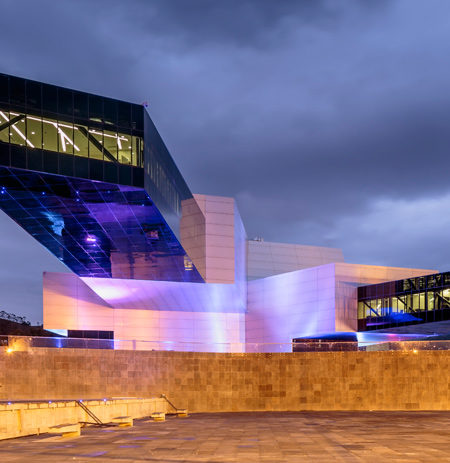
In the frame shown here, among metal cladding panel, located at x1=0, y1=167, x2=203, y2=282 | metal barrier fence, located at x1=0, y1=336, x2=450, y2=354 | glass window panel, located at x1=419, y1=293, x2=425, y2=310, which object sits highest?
metal cladding panel, located at x1=0, y1=167, x2=203, y2=282

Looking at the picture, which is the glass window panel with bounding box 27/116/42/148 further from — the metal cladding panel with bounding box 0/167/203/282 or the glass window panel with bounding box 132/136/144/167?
the glass window panel with bounding box 132/136/144/167

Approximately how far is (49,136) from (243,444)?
21.5 meters

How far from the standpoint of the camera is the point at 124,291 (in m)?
61.2

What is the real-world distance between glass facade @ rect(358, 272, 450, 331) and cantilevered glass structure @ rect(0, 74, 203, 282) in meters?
28.2

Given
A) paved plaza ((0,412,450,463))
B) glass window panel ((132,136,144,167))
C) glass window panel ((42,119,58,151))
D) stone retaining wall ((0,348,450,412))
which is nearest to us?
paved plaza ((0,412,450,463))

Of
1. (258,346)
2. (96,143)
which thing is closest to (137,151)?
(96,143)

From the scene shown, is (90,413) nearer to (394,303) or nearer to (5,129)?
(5,129)

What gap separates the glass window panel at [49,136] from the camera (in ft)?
116

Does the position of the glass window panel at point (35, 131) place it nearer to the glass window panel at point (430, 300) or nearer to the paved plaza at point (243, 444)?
the paved plaza at point (243, 444)

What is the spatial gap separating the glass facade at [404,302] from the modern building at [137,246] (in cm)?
28

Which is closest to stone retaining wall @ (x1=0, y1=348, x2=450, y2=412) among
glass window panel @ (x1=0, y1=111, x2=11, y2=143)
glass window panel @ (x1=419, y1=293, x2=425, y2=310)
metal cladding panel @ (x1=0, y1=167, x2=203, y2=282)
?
metal cladding panel @ (x1=0, y1=167, x2=203, y2=282)

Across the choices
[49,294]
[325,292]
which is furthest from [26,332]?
[325,292]

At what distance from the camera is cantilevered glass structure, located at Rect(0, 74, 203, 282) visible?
34.8 meters

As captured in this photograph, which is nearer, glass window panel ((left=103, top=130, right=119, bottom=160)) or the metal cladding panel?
glass window panel ((left=103, top=130, right=119, bottom=160))
